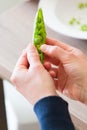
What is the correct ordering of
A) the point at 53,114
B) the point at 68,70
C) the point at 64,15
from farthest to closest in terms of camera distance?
the point at 64,15 < the point at 68,70 < the point at 53,114

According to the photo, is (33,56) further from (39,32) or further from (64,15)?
(64,15)

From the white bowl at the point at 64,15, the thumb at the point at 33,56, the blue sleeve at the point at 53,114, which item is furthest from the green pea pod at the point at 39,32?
the white bowl at the point at 64,15

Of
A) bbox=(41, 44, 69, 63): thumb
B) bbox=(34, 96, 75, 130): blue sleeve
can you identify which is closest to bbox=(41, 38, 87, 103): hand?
bbox=(41, 44, 69, 63): thumb

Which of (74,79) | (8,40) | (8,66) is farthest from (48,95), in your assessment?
(8,40)

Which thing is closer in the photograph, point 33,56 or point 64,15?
point 33,56

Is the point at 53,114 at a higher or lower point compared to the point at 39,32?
lower

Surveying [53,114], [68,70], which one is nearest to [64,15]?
[68,70]

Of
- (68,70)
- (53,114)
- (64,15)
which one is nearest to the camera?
(53,114)
